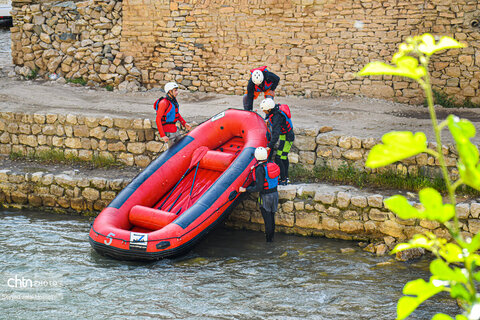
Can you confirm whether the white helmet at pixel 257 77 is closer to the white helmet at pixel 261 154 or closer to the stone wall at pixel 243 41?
the white helmet at pixel 261 154

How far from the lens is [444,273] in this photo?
1.30 metres

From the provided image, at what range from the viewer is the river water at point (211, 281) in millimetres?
5426

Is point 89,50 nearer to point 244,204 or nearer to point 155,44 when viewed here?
point 155,44

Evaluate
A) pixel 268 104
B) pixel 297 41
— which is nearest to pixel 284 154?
pixel 268 104

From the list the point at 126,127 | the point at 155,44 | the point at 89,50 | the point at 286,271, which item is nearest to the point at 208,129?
the point at 126,127

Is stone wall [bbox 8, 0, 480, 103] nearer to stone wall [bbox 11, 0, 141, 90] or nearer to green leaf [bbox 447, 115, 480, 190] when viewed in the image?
stone wall [bbox 11, 0, 141, 90]

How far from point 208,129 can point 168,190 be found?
1044 millimetres

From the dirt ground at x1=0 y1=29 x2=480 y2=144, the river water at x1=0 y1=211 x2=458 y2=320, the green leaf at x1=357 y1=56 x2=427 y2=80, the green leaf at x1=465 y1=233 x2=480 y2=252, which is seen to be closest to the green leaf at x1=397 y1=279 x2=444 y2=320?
the green leaf at x1=465 y1=233 x2=480 y2=252

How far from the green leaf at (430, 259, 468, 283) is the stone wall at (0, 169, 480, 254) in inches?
223

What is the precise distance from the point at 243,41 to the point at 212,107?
72.0 inches

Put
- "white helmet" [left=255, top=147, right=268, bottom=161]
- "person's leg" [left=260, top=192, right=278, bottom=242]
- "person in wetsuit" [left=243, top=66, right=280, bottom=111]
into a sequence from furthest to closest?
1. "person in wetsuit" [left=243, top=66, right=280, bottom=111]
2. "person's leg" [left=260, top=192, right=278, bottom=242]
3. "white helmet" [left=255, top=147, right=268, bottom=161]

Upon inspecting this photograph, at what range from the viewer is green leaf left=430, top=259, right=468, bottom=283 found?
1284mm

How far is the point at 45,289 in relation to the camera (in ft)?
19.2

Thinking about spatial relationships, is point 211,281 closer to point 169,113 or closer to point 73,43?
point 169,113
